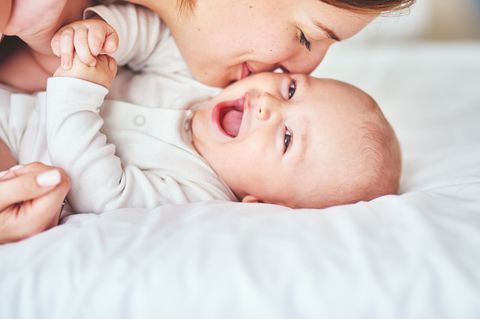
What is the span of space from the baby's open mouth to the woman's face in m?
0.07

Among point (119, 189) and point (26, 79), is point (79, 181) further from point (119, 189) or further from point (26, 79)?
point (26, 79)

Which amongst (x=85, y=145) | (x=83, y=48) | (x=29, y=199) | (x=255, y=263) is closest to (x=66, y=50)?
(x=83, y=48)

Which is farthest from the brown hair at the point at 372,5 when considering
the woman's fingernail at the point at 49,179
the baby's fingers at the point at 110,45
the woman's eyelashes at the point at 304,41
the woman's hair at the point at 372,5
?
the woman's fingernail at the point at 49,179

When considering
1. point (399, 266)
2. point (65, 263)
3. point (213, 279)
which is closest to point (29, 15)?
point (65, 263)

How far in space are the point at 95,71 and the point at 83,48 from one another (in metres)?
0.04

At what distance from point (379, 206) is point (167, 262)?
35 centimetres

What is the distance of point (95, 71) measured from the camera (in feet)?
3.25

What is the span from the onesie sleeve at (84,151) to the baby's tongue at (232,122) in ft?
0.80

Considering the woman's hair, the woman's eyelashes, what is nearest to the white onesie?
the woman's eyelashes

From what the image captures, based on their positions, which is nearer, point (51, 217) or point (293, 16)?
point (51, 217)

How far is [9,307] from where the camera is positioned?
74cm

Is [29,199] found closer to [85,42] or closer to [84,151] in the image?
[84,151]

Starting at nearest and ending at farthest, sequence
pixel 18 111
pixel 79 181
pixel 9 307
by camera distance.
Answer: pixel 9 307 < pixel 79 181 < pixel 18 111

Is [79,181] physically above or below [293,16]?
below
